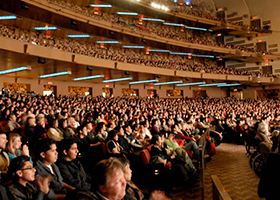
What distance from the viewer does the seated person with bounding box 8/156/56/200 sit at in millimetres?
1789

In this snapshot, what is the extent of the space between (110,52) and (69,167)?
18.6 metres

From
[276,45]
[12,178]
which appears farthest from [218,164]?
[276,45]

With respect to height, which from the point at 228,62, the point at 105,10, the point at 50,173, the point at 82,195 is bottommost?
the point at 50,173

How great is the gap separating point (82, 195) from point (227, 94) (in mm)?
32187

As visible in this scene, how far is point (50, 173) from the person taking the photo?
2.37m

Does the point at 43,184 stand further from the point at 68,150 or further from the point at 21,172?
the point at 68,150

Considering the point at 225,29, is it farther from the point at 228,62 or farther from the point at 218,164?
the point at 218,164

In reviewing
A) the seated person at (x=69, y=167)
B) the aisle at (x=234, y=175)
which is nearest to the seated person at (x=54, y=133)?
the seated person at (x=69, y=167)

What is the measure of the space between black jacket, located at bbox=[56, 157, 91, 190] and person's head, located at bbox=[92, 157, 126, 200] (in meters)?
1.36

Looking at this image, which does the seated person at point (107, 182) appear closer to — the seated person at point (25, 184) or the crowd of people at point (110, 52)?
the seated person at point (25, 184)

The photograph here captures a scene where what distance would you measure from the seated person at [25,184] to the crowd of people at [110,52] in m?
10.1

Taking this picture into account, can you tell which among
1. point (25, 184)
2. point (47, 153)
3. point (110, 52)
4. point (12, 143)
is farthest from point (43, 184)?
point (110, 52)

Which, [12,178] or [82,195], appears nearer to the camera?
[82,195]

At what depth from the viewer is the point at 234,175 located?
474 centimetres
